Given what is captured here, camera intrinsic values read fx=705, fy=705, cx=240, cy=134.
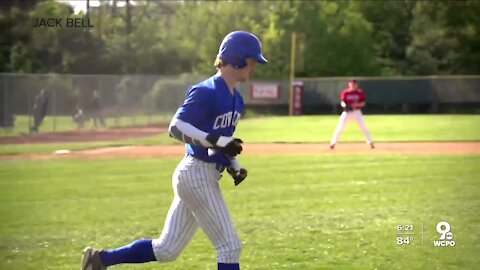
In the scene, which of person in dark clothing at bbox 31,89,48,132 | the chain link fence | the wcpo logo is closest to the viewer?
the wcpo logo

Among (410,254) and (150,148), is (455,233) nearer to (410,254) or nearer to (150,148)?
(410,254)

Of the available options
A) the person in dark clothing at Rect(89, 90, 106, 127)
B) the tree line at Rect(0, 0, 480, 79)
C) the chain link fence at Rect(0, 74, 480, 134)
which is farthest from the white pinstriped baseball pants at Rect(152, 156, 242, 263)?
the person in dark clothing at Rect(89, 90, 106, 127)

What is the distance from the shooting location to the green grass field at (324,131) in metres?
12.4

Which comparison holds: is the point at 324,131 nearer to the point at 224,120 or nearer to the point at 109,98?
the point at 109,98

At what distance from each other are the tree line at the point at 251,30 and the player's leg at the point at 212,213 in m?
2.43

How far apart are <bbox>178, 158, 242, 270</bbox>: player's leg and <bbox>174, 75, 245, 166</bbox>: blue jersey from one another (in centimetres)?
8

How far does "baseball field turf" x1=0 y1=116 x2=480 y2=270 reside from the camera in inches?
183

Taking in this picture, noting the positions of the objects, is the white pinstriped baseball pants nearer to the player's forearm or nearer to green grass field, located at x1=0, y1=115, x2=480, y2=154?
the player's forearm

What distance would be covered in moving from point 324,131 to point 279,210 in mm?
10925

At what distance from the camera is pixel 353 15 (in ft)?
63.1

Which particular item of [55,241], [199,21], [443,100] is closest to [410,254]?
[55,241]

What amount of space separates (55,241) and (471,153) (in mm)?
5649

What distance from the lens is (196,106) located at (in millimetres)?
3201

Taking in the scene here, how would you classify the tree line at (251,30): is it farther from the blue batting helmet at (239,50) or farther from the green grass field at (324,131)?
the blue batting helmet at (239,50)
